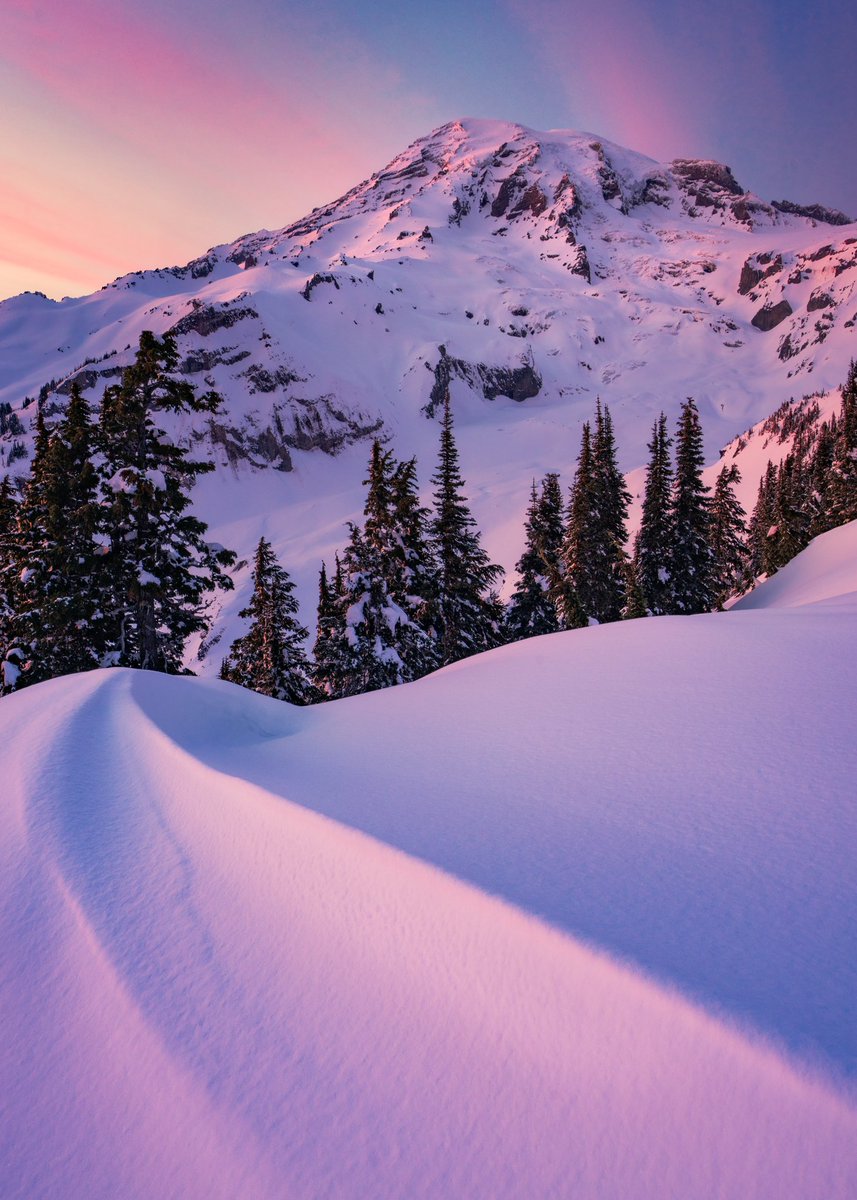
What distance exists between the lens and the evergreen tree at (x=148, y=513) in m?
13.6

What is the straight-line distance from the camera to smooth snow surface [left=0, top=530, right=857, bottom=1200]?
1.41 metres

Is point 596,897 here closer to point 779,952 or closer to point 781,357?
point 779,952

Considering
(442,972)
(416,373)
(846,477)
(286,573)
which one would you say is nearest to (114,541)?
(286,573)

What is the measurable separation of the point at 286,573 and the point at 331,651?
488cm

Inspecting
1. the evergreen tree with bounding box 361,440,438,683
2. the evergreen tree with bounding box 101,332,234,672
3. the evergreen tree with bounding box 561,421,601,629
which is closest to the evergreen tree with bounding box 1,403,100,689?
the evergreen tree with bounding box 101,332,234,672

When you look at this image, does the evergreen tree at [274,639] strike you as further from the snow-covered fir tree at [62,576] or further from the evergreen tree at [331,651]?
the snow-covered fir tree at [62,576]

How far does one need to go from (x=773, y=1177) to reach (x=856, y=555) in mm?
21559

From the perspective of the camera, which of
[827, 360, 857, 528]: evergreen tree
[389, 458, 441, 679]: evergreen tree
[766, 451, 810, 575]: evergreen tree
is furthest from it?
[766, 451, 810, 575]: evergreen tree

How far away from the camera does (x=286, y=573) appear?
2489cm

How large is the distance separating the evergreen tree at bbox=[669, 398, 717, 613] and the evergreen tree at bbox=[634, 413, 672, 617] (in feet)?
1.14

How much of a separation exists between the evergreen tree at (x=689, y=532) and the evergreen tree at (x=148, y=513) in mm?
26502

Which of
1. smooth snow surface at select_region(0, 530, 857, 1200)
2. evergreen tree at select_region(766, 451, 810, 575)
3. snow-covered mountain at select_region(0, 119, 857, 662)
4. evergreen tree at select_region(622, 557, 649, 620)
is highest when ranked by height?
snow-covered mountain at select_region(0, 119, 857, 662)

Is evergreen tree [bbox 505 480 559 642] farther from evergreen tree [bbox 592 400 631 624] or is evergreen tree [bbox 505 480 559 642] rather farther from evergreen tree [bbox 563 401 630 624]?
evergreen tree [bbox 592 400 631 624]

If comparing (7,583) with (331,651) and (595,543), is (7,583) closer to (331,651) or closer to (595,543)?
(331,651)
